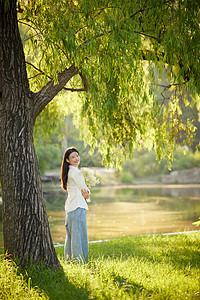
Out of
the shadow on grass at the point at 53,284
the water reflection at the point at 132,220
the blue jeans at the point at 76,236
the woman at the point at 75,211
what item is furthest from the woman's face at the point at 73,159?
the water reflection at the point at 132,220

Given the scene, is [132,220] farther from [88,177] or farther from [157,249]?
[88,177]

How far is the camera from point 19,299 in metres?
3.35

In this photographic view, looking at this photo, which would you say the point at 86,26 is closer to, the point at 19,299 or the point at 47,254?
the point at 47,254

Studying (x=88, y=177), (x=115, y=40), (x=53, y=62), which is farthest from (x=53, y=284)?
(x=115, y=40)

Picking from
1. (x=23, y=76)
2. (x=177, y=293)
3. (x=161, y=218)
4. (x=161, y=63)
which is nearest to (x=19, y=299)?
(x=177, y=293)

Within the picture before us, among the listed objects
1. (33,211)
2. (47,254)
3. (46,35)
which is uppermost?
(46,35)

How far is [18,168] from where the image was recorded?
424 centimetres

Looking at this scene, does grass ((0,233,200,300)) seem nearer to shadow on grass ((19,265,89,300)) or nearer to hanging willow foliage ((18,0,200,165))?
shadow on grass ((19,265,89,300))

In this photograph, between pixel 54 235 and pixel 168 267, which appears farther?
pixel 54 235

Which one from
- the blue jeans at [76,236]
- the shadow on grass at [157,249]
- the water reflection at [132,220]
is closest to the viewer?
the blue jeans at [76,236]

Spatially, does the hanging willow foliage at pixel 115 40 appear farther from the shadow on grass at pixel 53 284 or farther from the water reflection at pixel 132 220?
the water reflection at pixel 132 220

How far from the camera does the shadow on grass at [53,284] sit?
336 centimetres

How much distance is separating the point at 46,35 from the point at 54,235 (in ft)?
20.2

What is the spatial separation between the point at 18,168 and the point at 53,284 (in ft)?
4.27
